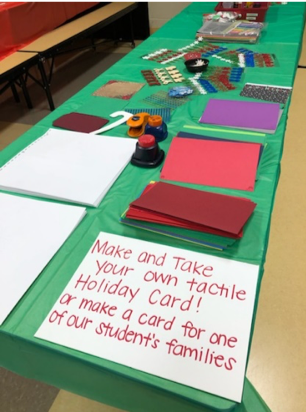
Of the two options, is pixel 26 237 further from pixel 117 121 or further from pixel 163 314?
pixel 117 121

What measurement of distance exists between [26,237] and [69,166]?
284 mm

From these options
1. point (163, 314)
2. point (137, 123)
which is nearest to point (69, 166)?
point (137, 123)

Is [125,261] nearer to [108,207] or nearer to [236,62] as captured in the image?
[108,207]

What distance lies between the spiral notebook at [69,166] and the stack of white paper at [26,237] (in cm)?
4

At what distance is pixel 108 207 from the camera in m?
0.81

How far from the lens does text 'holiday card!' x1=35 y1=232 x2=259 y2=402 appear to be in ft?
1.66

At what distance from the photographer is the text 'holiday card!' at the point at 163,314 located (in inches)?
20.0

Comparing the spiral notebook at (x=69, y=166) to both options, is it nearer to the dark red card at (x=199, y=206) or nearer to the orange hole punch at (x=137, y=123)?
the orange hole punch at (x=137, y=123)

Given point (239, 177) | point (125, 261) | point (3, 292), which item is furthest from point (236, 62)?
point (3, 292)

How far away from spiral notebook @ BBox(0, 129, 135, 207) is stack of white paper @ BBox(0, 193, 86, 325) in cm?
4

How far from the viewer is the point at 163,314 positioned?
57cm

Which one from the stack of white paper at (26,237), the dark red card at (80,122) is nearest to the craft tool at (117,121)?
the dark red card at (80,122)

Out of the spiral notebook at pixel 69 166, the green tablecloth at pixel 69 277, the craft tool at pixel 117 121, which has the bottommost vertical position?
the green tablecloth at pixel 69 277

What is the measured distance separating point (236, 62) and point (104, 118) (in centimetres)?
82
